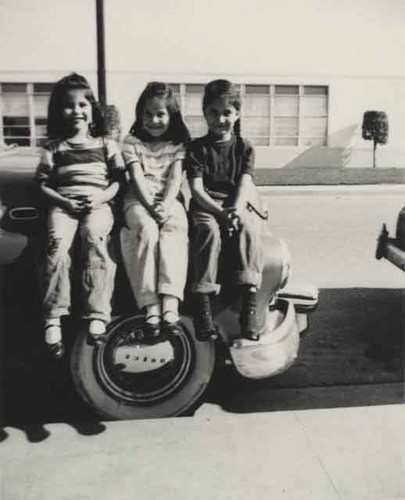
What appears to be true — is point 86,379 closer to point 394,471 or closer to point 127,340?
point 127,340

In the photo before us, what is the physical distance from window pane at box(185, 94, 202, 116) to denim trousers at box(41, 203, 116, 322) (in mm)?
17550

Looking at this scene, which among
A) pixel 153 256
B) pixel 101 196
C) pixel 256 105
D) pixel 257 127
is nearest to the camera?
pixel 153 256

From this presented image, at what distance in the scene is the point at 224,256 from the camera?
11.1 ft

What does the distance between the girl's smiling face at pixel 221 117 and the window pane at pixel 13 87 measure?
17101mm

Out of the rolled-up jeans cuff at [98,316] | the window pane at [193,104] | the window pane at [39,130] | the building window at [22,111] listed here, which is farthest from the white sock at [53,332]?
the window pane at [193,104]

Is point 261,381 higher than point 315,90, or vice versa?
point 315,90

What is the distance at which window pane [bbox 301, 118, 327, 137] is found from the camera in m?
20.9

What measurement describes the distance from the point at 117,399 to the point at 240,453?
2.31 ft

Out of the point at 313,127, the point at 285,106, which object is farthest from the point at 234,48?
the point at 313,127

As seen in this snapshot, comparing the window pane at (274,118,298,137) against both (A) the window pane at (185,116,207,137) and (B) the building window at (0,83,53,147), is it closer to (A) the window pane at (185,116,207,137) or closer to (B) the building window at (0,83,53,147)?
(A) the window pane at (185,116,207,137)

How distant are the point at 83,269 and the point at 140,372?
682 millimetres

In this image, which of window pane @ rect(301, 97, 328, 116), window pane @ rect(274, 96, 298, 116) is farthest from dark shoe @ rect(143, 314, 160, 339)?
window pane @ rect(301, 97, 328, 116)

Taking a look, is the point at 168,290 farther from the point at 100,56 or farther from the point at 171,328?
the point at 100,56

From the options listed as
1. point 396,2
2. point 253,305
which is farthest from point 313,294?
point 396,2
